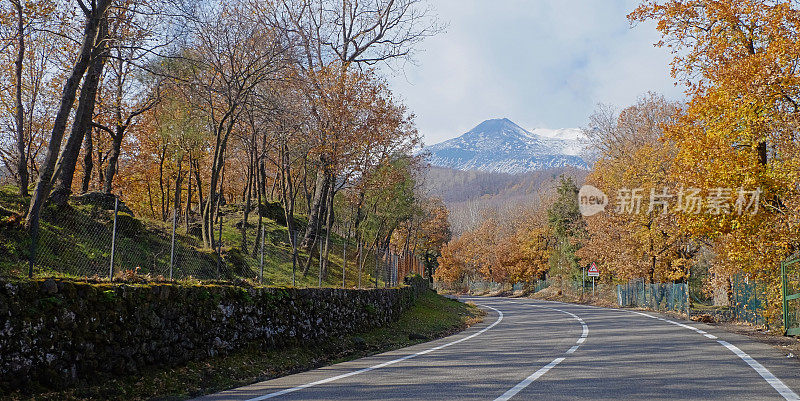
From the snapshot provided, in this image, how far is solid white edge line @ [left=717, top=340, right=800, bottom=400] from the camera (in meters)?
6.83

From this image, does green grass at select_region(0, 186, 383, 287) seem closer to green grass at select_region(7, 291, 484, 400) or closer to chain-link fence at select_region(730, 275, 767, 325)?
green grass at select_region(7, 291, 484, 400)

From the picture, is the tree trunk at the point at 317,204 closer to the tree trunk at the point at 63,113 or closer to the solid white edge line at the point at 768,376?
the tree trunk at the point at 63,113

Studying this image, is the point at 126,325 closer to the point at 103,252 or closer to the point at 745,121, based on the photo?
the point at 103,252

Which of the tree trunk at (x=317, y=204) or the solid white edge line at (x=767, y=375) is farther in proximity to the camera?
the tree trunk at (x=317, y=204)

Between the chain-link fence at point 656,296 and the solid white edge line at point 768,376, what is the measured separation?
777 inches

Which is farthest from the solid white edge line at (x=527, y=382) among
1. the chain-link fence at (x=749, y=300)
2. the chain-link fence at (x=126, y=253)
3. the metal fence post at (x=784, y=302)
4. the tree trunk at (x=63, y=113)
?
the chain-link fence at (x=749, y=300)

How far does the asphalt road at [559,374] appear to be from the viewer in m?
7.10

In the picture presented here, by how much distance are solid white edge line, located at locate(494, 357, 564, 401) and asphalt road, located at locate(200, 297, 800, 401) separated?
0.5 inches

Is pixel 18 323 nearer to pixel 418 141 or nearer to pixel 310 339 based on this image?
pixel 310 339

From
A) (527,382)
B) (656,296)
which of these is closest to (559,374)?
(527,382)

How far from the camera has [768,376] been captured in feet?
27.0

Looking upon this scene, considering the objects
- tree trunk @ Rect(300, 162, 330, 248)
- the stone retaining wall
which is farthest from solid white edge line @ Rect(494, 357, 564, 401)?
tree trunk @ Rect(300, 162, 330, 248)

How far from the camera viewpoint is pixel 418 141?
36.7 m

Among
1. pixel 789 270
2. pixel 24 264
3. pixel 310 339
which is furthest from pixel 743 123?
pixel 24 264
